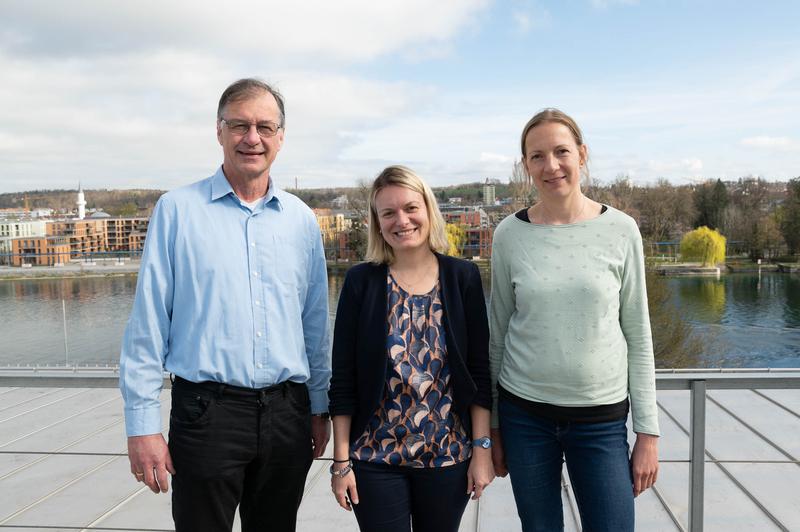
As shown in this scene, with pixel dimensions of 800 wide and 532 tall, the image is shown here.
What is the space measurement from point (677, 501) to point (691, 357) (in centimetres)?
1794

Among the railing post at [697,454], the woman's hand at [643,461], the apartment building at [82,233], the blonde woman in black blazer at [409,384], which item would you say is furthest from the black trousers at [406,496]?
the apartment building at [82,233]

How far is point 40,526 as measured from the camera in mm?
1969

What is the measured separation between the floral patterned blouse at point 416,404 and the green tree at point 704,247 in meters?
45.6

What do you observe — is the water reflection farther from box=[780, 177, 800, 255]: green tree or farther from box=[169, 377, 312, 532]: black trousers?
box=[169, 377, 312, 532]: black trousers

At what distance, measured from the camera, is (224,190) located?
1.49 metres

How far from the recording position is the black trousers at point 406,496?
140 cm

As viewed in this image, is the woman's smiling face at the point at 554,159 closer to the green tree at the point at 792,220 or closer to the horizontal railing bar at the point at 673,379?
the horizontal railing bar at the point at 673,379

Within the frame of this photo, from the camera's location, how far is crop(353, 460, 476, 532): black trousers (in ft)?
4.58

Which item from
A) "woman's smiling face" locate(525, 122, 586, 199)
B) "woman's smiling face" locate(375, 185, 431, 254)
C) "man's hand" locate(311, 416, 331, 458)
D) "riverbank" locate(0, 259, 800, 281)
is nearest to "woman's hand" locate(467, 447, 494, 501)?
"man's hand" locate(311, 416, 331, 458)

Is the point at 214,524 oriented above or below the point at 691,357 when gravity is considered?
above

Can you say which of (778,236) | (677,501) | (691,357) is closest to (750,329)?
(691,357)

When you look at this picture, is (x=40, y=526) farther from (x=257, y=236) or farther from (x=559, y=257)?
(x=559, y=257)

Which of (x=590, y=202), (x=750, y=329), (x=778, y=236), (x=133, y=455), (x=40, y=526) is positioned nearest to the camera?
(x=133, y=455)

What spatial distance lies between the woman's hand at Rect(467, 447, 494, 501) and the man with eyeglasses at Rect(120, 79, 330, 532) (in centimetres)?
40
